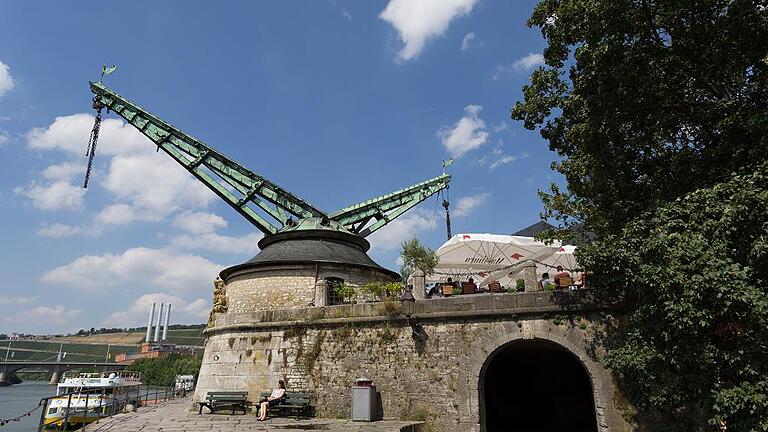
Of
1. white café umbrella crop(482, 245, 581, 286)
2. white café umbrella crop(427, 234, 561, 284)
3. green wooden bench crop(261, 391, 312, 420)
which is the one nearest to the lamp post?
white café umbrella crop(482, 245, 581, 286)

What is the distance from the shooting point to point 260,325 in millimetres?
15133

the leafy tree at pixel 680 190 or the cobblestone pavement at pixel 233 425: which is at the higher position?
the leafy tree at pixel 680 190

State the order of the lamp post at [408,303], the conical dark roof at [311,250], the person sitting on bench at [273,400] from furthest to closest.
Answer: the conical dark roof at [311,250], the lamp post at [408,303], the person sitting on bench at [273,400]

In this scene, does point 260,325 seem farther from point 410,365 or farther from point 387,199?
point 387,199

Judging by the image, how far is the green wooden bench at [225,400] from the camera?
46.6 feet

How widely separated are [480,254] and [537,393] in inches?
271

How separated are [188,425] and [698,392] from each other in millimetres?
11809

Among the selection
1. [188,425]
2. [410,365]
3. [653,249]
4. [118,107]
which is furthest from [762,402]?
[118,107]

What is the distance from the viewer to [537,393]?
63.0ft

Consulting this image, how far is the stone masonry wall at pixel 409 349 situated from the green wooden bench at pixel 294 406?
1.27ft

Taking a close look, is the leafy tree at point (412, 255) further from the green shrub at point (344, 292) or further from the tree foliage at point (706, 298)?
the tree foliage at point (706, 298)

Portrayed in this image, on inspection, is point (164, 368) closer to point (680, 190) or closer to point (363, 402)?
point (363, 402)

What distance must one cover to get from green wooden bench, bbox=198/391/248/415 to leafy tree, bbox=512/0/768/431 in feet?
35.3

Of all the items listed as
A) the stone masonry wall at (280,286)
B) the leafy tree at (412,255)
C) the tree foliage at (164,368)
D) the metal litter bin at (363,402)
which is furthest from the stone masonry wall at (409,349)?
the tree foliage at (164,368)
